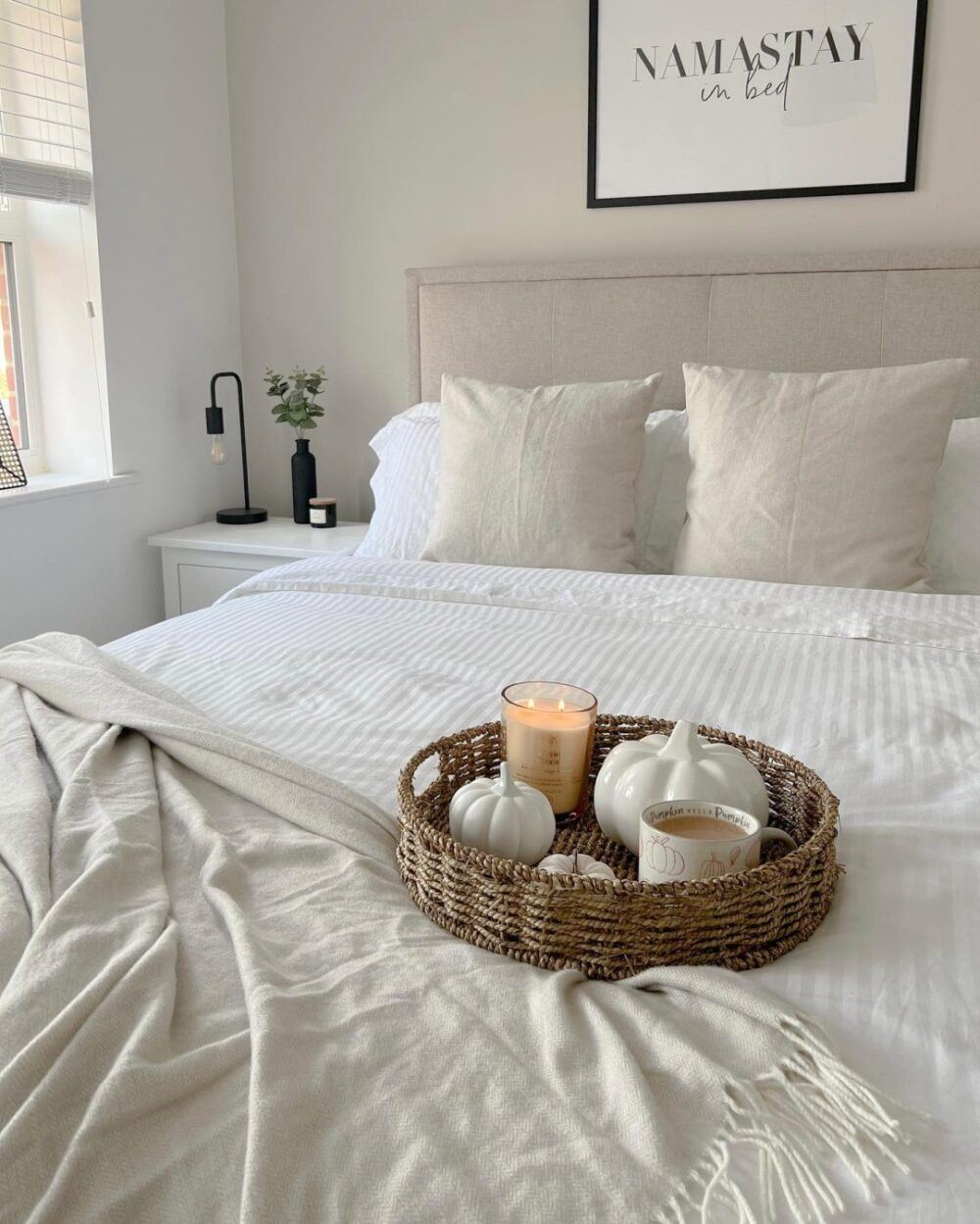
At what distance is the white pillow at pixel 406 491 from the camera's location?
251cm

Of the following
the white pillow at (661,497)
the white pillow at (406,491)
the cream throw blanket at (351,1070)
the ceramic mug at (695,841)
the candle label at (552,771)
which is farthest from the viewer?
the white pillow at (406,491)

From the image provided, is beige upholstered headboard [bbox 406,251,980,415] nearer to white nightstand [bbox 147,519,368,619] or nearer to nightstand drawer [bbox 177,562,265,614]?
white nightstand [bbox 147,519,368,619]

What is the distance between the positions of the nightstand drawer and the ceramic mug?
2.13m

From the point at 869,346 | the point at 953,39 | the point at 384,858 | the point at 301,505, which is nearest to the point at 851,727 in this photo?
the point at 384,858

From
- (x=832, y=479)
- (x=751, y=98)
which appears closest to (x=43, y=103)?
(x=751, y=98)

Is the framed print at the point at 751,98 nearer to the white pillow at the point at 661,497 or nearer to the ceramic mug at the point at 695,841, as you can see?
the white pillow at the point at 661,497

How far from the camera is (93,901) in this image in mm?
933

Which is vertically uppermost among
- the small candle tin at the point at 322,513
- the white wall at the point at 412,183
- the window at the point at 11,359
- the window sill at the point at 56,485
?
the white wall at the point at 412,183

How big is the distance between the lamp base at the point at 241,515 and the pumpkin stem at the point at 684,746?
92.4 inches

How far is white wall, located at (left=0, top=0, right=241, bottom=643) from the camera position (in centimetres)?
276

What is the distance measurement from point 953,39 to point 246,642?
2.05 meters

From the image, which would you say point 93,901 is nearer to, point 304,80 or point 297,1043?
point 297,1043

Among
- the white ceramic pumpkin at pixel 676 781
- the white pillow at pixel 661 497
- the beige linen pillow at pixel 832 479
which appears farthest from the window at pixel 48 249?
the white ceramic pumpkin at pixel 676 781

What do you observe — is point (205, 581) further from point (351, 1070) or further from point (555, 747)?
point (351, 1070)
